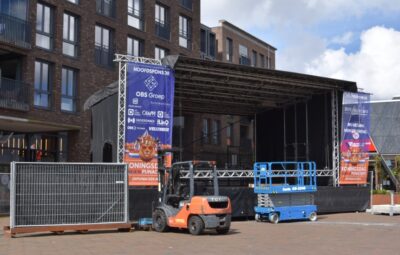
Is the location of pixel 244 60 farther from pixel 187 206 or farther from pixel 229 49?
pixel 187 206

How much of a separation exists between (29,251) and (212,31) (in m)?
39.5

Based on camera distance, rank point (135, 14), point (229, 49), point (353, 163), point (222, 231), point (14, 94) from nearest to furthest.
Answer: point (222, 231) < point (14, 94) < point (353, 163) < point (135, 14) < point (229, 49)

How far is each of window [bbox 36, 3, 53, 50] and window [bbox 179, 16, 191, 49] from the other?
1256 cm

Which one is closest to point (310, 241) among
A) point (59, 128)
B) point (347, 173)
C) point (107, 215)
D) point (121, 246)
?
point (121, 246)

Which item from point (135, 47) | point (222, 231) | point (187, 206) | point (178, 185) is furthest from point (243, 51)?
point (187, 206)

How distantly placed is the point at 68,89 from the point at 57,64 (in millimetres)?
1640

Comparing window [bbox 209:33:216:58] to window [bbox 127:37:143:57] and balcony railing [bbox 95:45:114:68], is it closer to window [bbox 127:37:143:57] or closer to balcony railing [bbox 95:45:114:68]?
window [bbox 127:37:143:57]

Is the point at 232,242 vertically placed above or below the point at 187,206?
below

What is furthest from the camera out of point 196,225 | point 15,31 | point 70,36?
point 70,36

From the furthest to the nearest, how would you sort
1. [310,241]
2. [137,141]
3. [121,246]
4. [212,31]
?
[212,31]
[137,141]
[310,241]
[121,246]

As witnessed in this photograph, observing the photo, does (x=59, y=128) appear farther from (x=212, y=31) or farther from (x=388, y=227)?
(x=212, y=31)

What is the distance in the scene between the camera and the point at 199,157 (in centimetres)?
4288

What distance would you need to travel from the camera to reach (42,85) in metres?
29.5

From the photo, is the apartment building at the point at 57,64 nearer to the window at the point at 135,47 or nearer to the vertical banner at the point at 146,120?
the window at the point at 135,47
